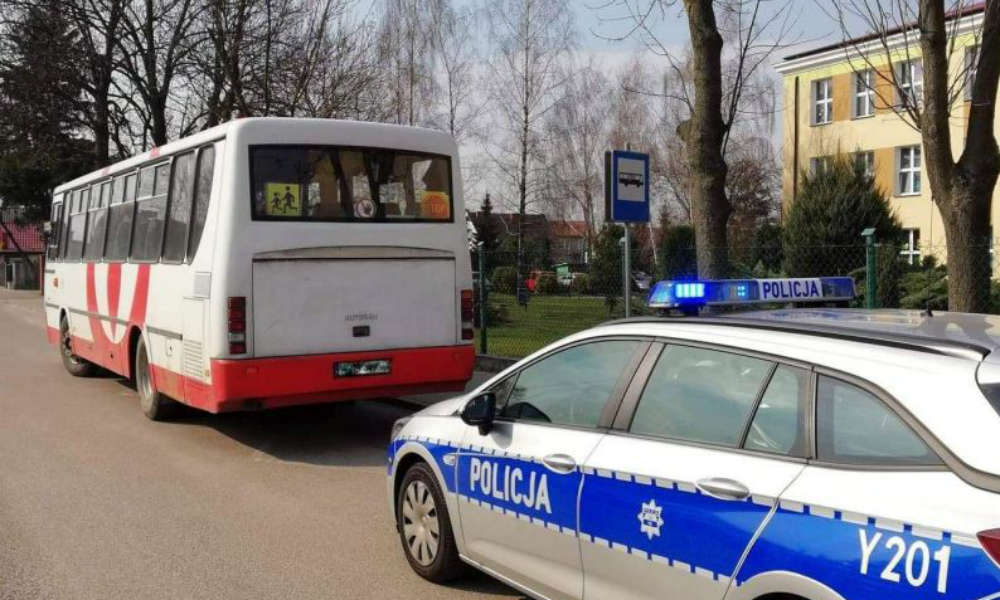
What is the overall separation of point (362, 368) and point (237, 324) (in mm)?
1189

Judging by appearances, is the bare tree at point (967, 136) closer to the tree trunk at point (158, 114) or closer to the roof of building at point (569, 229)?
the tree trunk at point (158, 114)

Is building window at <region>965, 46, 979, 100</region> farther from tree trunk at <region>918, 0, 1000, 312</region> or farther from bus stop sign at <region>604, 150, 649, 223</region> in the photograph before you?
bus stop sign at <region>604, 150, 649, 223</region>

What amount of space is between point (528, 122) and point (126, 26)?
69.2ft

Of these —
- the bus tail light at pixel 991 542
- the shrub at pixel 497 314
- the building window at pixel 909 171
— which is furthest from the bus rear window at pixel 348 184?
the building window at pixel 909 171

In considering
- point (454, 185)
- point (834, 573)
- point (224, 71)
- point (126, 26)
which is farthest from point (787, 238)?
point (834, 573)

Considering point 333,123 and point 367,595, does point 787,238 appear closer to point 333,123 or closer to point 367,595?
point 333,123

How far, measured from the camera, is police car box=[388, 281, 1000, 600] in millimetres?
2494

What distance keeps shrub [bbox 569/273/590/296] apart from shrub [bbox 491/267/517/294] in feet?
3.21

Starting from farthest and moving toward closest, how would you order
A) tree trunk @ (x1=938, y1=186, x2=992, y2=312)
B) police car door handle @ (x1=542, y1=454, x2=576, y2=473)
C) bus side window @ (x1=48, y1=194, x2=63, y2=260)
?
bus side window @ (x1=48, y1=194, x2=63, y2=260), tree trunk @ (x1=938, y1=186, x2=992, y2=312), police car door handle @ (x1=542, y1=454, x2=576, y2=473)

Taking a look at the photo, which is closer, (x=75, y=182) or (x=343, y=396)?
(x=343, y=396)

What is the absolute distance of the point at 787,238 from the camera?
22.3 meters

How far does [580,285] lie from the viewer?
15.6m

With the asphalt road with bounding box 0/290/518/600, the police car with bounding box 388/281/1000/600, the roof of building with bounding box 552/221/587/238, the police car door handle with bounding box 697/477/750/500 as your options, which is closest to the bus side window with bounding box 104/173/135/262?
the asphalt road with bounding box 0/290/518/600

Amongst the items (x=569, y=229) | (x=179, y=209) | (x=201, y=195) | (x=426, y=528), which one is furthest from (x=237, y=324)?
(x=569, y=229)
